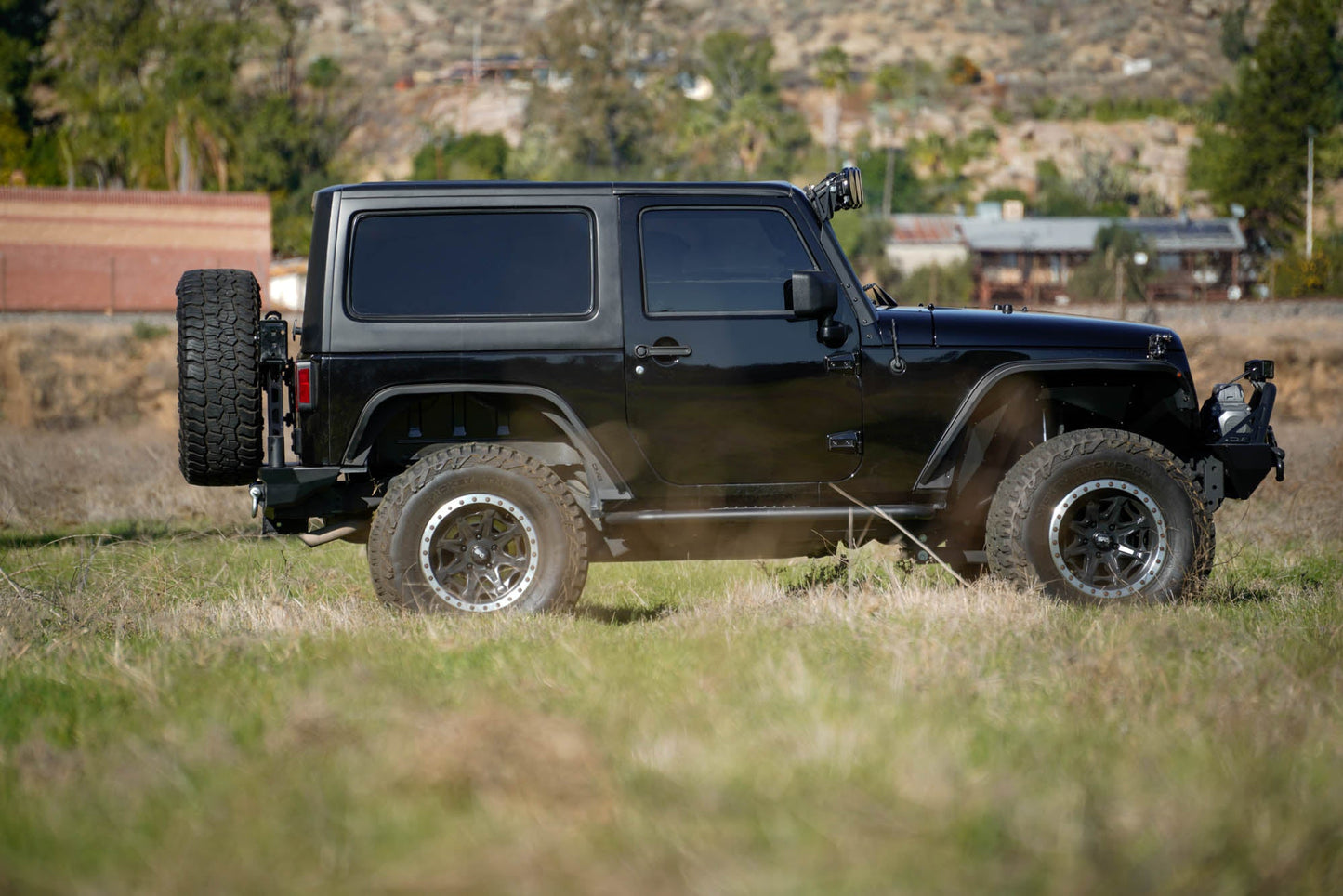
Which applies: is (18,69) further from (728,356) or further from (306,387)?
(728,356)

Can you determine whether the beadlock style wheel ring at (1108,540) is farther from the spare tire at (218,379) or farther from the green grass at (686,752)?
the spare tire at (218,379)

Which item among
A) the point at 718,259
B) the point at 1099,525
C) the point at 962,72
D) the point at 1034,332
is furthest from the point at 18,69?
the point at 1099,525

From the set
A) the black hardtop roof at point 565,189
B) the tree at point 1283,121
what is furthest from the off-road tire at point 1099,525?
the tree at point 1283,121

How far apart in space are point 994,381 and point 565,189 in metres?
2.27

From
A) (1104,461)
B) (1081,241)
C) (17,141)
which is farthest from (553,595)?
(17,141)

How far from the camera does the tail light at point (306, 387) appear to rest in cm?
673

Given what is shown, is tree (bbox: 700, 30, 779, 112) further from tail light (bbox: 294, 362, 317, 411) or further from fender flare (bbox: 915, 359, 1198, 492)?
tail light (bbox: 294, 362, 317, 411)

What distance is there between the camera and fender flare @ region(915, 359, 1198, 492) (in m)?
7.05

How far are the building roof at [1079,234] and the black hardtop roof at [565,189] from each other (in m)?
71.4

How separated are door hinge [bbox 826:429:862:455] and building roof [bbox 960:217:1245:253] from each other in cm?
7152

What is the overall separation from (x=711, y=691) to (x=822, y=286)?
2.51 m

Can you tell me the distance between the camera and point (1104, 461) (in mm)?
7051

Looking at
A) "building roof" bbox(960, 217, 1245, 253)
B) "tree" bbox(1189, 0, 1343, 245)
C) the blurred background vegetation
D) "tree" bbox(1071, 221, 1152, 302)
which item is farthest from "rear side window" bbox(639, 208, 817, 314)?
"tree" bbox(1189, 0, 1343, 245)

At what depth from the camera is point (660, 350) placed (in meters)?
6.87
